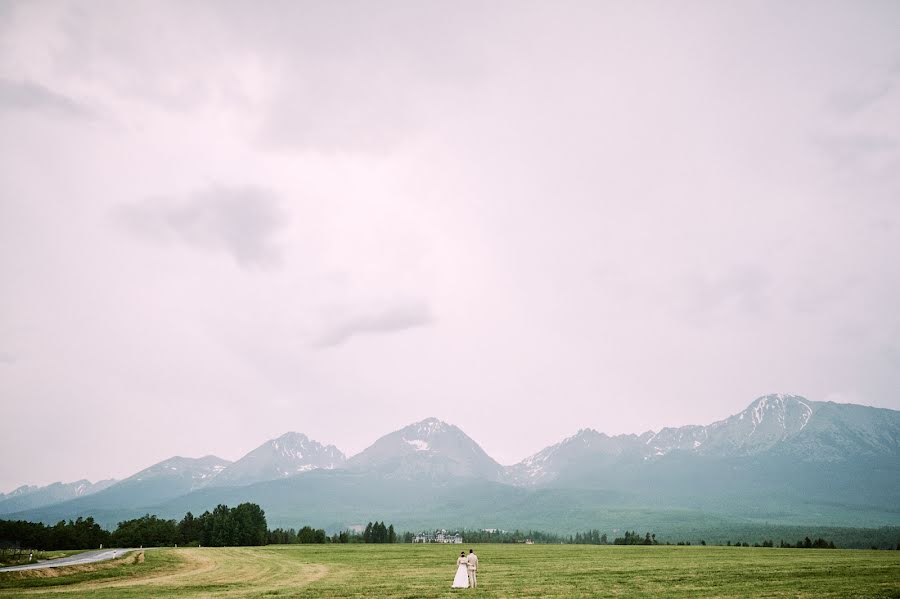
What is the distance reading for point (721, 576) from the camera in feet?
135

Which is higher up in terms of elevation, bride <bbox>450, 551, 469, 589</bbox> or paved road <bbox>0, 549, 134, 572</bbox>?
bride <bbox>450, 551, 469, 589</bbox>

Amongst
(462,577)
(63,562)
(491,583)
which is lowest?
(63,562)

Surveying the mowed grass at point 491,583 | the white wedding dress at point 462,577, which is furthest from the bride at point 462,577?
the mowed grass at point 491,583

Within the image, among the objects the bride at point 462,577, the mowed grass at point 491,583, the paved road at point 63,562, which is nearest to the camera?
the mowed grass at point 491,583

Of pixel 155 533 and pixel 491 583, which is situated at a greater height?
pixel 491 583

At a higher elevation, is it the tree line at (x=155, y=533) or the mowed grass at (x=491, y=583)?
the mowed grass at (x=491, y=583)

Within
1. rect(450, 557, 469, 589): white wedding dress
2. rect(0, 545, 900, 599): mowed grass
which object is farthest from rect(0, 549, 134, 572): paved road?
rect(450, 557, 469, 589): white wedding dress

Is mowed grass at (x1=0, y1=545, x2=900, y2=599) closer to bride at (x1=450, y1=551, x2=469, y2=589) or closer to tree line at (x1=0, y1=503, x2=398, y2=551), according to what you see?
bride at (x1=450, y1=551, x2=469, y2=589)

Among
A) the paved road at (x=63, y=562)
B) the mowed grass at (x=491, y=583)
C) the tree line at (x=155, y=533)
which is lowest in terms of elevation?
the tree line at (x=155, y=533)

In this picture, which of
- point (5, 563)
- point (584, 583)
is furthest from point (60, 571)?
point (584, 583)

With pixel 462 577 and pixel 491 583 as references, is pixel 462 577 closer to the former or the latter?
pixel 462 577

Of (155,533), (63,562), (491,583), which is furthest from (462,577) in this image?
(155,533)

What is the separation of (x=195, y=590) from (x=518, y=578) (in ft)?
78.4

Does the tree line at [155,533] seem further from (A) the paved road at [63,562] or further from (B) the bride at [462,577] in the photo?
(B) the bride at [462,577]
